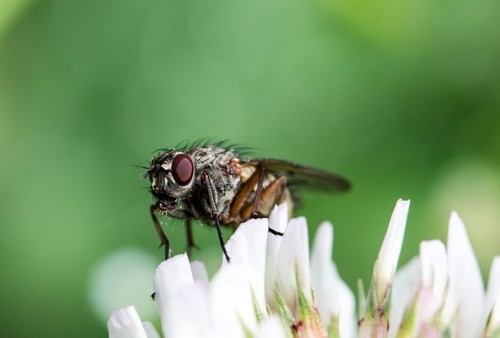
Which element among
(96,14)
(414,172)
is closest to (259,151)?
(414,172)

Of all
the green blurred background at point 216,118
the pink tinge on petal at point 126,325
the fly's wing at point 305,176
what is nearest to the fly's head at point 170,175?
the fly's wing at point 305,176

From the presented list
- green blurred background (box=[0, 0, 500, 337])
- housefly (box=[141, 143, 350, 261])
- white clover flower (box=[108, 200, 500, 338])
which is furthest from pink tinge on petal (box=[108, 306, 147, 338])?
green blurred background (box=[0, 0, 500, 337])

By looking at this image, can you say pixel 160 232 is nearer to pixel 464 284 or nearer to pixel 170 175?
pixel 170 175

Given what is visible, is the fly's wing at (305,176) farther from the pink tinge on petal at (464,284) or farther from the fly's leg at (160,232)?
the pink tinge on petal at (464,284)

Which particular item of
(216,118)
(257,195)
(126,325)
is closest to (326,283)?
(257,195)

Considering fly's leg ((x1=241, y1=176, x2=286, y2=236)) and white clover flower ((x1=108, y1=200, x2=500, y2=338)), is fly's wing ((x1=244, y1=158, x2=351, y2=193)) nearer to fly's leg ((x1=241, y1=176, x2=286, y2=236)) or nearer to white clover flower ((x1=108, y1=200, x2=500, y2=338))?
fly's leg ((x1=241, y1=176, x2=286, y2=236))

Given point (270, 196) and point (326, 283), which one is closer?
point (326, 283)

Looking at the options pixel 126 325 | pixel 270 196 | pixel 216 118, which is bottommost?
pixel 126 325
